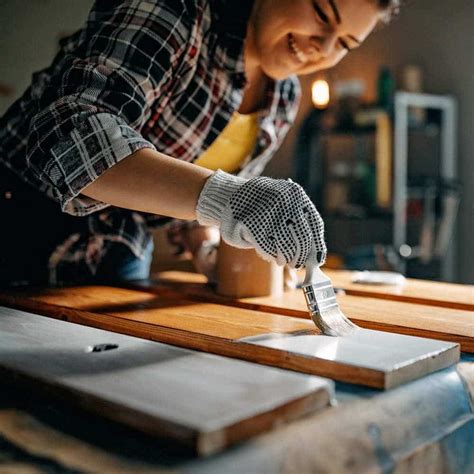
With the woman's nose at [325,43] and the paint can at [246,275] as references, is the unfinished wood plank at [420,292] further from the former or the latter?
the woman's nose at [325,43]

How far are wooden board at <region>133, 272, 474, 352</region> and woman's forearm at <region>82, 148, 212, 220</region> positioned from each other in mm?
286

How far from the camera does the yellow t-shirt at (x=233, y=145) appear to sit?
1.57 m

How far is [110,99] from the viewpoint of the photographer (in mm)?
1088

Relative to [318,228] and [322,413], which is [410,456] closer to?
[322,413]

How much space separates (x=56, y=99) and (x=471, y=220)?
402 centimetres

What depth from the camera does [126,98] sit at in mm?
1098

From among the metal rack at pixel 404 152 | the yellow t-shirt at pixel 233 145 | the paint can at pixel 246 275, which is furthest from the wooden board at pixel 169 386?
the metal rack at pixel 404 152

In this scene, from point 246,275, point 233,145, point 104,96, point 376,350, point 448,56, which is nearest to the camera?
point 376,350

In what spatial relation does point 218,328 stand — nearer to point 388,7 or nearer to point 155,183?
point 155,183

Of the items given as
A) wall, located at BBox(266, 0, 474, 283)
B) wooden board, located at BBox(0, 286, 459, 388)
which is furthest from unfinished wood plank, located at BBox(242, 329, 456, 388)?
wall, located at BBox(266, 0, 474, 283)

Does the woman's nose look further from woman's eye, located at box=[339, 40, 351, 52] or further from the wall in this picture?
the wall

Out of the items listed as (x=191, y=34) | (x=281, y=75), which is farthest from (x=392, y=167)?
(x=191, y=34)

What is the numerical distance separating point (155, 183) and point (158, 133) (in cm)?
39

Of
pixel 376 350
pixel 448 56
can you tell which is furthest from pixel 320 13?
pixel 448 56
